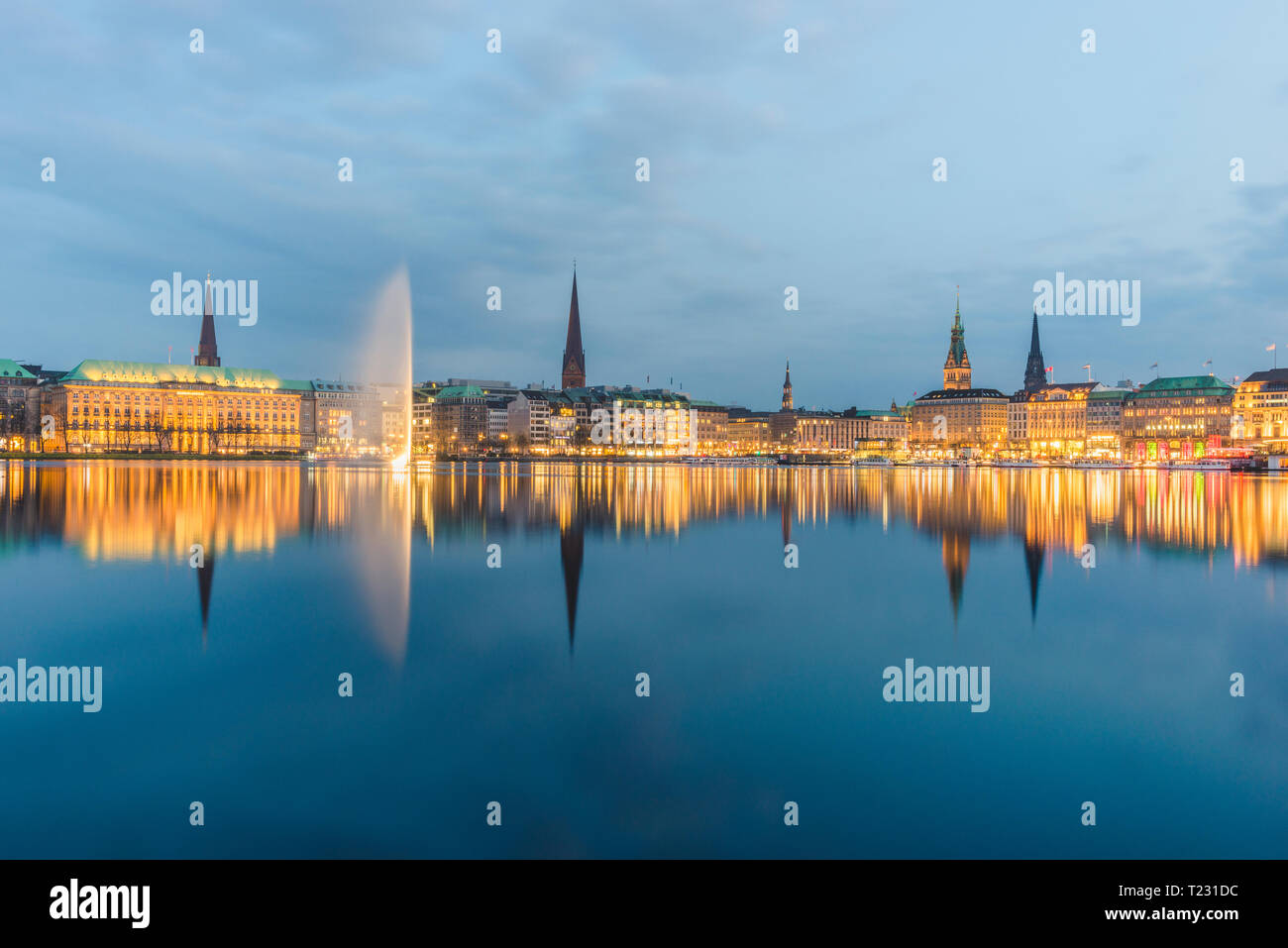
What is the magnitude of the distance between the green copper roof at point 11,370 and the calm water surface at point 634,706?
151241 millimetres

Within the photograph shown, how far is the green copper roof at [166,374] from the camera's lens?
454 feet

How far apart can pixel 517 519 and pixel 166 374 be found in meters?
142

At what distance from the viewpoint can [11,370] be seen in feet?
464

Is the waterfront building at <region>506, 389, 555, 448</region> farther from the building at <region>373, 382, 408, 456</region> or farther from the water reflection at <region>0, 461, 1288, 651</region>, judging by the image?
the water reflection at <region>0, 461, 1288, 651</region>

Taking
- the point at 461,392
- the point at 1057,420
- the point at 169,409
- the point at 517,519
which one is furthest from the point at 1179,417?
the point at 169,409

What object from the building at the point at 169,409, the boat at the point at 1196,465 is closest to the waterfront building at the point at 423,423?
the building at the point at 169,409

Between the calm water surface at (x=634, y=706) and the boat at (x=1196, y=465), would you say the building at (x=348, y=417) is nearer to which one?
the boat at (x=1196, y=465)

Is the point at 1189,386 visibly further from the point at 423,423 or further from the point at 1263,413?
the point at 423,423

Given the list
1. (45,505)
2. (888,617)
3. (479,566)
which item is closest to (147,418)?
(45,505)
